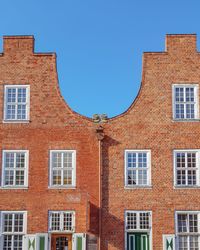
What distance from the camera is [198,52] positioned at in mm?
33812

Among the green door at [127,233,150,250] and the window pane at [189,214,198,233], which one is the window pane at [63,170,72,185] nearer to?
the green door at [127,233,150,250]

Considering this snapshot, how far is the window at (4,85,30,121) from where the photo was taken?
3312cm

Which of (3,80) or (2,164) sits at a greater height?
(3,80)

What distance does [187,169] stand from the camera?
3219cm

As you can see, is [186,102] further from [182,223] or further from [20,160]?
[20,160]

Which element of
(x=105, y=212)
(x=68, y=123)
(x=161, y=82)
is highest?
(x=161, y=82)

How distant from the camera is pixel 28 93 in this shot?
33312 millimetres

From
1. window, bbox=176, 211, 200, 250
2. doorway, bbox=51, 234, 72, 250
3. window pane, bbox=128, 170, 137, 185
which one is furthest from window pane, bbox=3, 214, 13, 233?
window, bbox=176, 211, 200, 250

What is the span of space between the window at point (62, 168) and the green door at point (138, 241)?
408 centimetres

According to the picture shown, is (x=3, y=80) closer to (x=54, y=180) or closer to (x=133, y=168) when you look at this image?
(x=54, y=180)

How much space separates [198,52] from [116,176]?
824 centimetres

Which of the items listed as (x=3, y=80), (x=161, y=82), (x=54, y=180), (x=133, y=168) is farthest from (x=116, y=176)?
(x=3, y=80)

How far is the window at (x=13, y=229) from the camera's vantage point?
103ft

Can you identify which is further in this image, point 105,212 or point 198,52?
point 198,52
